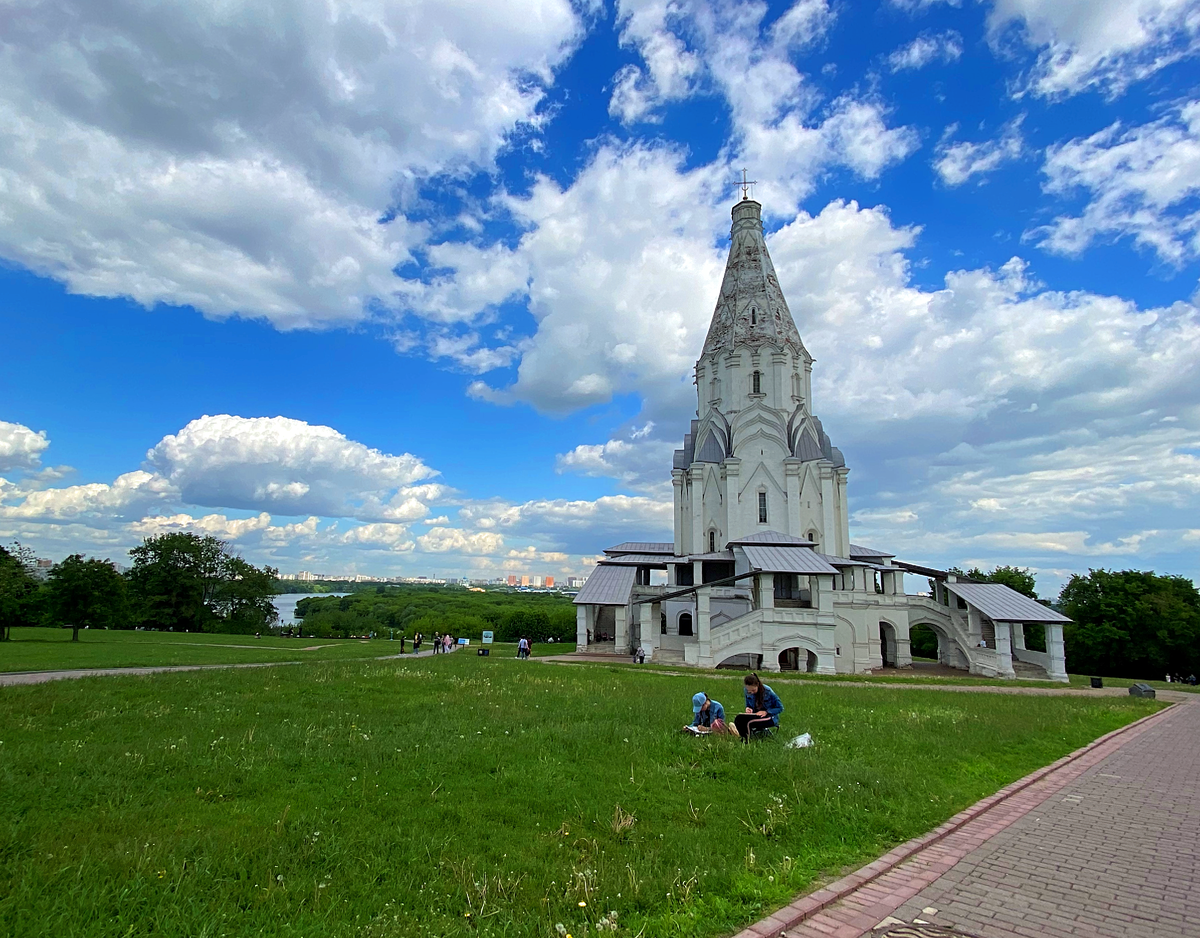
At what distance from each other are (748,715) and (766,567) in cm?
2133

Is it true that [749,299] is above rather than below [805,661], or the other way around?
above

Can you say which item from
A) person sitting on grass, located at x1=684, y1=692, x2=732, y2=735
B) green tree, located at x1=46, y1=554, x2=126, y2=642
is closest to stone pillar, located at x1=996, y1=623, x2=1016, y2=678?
person sitting on grass, located at x1=684, y1=692, x2=732, y2=735

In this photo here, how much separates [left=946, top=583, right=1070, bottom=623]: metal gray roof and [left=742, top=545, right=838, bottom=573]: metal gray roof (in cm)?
812

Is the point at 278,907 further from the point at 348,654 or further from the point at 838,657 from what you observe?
Result: the point at 838,657

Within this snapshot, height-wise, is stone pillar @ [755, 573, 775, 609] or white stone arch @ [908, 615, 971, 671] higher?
stone pillar @ [755, 573, 775, 609]

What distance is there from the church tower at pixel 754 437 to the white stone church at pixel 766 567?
0.31 ft

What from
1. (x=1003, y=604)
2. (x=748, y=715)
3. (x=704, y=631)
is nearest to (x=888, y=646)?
(x=1003, y=604)

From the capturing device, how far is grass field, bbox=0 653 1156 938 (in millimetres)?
4695

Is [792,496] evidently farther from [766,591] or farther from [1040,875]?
[1040,875]

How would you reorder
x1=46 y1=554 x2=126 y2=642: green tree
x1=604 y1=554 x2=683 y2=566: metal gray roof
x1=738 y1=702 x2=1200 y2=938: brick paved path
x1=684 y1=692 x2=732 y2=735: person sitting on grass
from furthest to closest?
x1=604 y1=554 x2=683 y2=566: metal gray roof
x1=46 y1=554 x2=126 y2=642: green tree
x1=684 y1=692 x2=732 y2=735: person sitting on grass
x1=738 y1=702 x2=1200 y2=938: brick paved path

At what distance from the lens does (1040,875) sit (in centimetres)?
586

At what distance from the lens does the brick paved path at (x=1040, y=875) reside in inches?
193

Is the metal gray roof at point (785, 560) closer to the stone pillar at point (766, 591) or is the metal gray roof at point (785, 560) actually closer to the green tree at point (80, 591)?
the stone pillar at point (766, 591)

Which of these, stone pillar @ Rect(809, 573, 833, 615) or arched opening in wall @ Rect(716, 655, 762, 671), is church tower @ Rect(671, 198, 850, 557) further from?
stone pillar @ Rect(809, 573, 833, 615)
